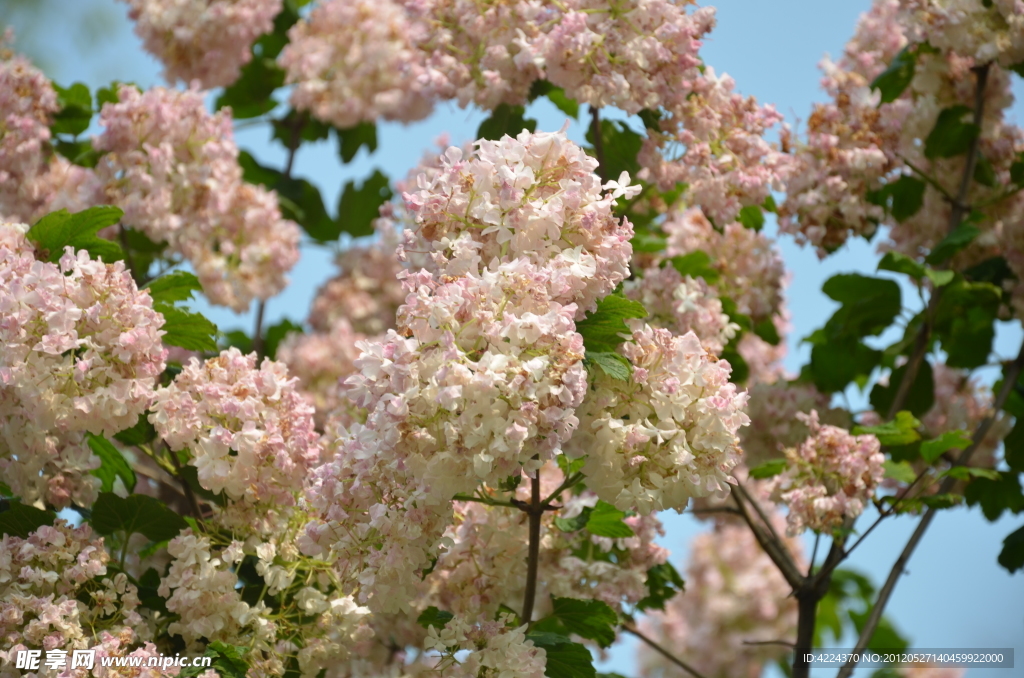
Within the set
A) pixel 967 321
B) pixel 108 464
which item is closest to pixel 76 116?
pixel 108 464

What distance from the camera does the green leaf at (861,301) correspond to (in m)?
4.50

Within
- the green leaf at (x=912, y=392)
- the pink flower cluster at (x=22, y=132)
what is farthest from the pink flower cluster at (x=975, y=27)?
the pink flower cluster at (x=22, y=132)

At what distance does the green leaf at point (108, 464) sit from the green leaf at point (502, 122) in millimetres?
1678

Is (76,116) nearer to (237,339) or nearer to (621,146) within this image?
(237,339)

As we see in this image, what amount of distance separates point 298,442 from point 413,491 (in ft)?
2.05

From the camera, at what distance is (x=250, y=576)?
3264 mm

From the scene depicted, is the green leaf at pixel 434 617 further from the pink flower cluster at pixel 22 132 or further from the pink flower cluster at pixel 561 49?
the pink flower cluster at pixel 22 132

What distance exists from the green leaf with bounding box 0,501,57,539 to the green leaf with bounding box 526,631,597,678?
57.1 inches

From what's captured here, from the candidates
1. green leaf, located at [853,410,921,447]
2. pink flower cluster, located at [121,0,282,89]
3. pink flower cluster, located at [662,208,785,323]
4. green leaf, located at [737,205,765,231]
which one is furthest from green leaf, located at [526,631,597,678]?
pink flower cluster, located at [121,0,282,89]

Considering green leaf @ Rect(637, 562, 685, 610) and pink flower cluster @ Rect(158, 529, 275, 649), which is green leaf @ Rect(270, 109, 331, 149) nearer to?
green leaf @ Rect(637, 562, 685, 610)

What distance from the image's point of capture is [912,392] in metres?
4.67

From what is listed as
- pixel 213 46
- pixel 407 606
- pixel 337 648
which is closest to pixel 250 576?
pixel 337 648

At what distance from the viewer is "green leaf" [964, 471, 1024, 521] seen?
4.37 m

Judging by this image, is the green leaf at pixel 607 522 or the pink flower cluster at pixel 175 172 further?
the pink flower cluster at pixel 175 172
